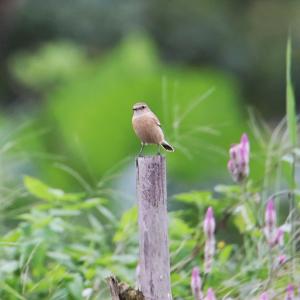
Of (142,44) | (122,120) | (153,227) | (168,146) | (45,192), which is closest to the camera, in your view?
(153,227)

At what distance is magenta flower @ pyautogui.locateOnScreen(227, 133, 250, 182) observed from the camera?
2.77m

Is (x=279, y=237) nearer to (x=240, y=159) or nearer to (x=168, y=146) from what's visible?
(x=240, y=159)

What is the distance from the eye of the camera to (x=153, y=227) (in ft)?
7.93

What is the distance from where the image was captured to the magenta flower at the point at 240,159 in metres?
2.77

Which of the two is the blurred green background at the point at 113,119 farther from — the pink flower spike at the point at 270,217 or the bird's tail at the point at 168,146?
the bird's tail at the point at 168,146

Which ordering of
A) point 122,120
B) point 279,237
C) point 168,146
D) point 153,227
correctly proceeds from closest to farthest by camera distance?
point 153,227
point 168,146
point 279,237
point 122,120

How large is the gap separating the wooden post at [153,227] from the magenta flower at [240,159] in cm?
40

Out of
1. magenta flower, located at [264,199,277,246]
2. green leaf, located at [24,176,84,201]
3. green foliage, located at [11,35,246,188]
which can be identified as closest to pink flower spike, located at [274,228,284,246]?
magenta flower, located at [264,199,277,246]

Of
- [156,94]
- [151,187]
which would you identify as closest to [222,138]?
[156,94]

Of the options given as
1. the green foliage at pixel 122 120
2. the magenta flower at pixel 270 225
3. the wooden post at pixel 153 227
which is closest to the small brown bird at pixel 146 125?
the wooden post at pixel 153 227

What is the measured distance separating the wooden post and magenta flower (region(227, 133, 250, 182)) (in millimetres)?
395

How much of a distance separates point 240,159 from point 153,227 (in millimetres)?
451

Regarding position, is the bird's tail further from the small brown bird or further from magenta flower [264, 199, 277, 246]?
magenta flower [264, 199, 277, 246]

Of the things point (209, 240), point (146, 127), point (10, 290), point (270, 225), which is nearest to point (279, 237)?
point (270, 225)
